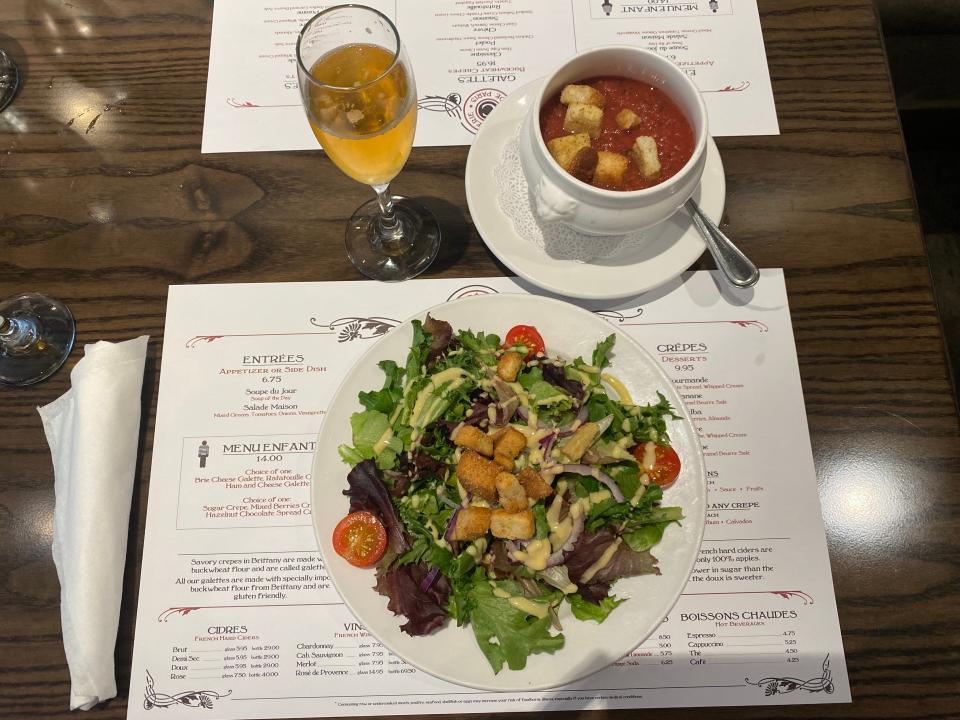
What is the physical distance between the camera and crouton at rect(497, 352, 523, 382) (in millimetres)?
1365

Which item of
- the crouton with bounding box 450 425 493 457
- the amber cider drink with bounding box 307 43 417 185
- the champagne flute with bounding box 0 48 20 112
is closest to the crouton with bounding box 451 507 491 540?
the crouton with bounding box 450 425 493 457

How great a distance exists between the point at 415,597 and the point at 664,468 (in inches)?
22.8

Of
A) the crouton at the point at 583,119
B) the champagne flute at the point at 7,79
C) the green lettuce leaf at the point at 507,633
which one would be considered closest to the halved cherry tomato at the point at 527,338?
the crouton at the point at 583,119

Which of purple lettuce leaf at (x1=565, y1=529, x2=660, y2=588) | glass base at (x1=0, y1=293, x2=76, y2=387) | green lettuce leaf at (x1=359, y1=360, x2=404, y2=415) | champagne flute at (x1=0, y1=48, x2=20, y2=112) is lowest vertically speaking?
purple lettuce leaf at (x1=565, y1=529, x2=660, y2=588)

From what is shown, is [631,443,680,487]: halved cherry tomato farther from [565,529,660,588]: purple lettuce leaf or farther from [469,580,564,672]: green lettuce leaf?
[469,580,564,672]: green lettuce leaf

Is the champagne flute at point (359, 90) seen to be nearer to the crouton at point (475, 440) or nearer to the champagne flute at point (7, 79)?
the crouton at point (475, 440)

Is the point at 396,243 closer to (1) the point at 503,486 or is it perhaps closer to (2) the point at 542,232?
(2) the point at 542,232

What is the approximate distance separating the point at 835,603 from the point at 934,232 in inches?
74.0

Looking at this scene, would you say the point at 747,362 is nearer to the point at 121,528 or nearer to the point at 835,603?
the point at 835,603

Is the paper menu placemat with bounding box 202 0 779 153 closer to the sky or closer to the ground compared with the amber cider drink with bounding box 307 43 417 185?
closer to the sky

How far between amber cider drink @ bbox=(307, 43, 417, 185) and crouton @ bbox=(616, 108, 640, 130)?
0.45 metres

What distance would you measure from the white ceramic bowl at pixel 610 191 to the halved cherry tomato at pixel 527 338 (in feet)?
0.80

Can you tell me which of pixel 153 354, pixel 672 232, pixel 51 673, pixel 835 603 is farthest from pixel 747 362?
pixel 51 673

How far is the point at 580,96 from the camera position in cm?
134
